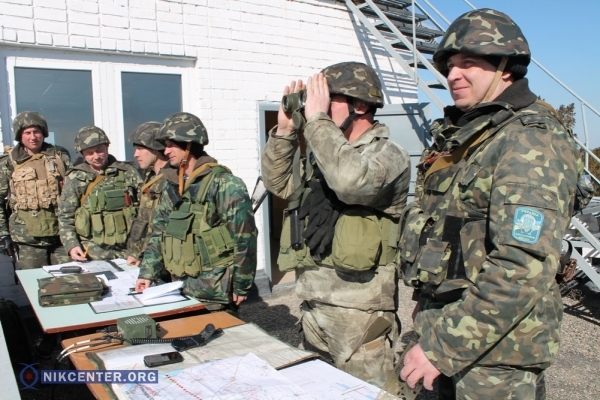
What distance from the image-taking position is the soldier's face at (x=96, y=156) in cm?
447

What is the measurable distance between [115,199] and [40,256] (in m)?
1.02

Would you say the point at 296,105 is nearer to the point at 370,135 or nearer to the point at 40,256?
the point at 370,135

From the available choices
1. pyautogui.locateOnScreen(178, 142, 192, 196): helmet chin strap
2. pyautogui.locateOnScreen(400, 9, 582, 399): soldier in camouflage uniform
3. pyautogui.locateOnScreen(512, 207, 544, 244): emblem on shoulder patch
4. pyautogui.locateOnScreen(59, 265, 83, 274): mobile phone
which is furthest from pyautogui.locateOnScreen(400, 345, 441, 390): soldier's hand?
pyautogui.locateOnScreen(59, 265, 83, 274): mobile phone

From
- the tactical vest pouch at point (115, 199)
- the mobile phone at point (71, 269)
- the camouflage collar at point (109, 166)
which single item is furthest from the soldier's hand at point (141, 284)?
the camouflage collar at point (109, 166)

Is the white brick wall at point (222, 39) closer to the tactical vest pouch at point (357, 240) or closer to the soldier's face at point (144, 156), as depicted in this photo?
the soldier's face at point (144, 156)

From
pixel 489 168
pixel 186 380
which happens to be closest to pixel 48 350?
pixel 186 380

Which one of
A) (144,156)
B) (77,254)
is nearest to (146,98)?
(144,156)

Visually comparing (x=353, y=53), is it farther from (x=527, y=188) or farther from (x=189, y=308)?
(x=527, y=188)

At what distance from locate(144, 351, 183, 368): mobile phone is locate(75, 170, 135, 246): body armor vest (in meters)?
2.85

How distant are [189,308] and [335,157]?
1.23 meters

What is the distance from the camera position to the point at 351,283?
7.56 ft

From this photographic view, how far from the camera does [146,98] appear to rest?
533 cm

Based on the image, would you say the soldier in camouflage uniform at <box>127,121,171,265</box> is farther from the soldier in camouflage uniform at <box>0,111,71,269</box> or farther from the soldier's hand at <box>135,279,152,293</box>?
the soldier's hand at <box>135,279,152,293</box>

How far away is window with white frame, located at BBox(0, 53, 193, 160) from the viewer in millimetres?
4656
